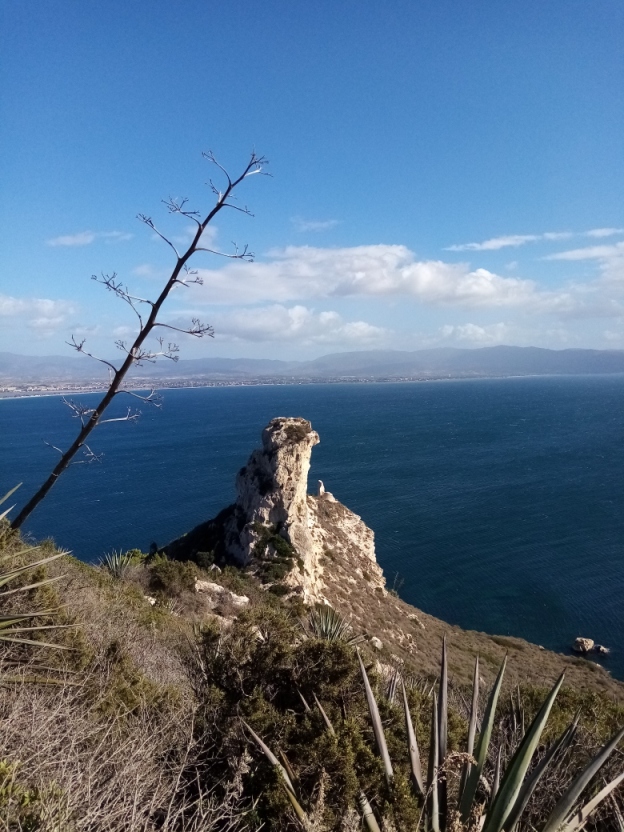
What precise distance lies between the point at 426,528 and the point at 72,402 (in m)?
46.4

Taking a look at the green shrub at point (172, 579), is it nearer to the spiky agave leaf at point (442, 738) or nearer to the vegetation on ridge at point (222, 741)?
the vegetation on ridge at point (222, 741)

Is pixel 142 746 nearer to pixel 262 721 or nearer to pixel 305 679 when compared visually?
pixel 262 721

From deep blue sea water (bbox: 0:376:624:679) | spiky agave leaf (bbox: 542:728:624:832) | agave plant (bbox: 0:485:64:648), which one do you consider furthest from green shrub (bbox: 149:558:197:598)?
deep blue sea water (bbox: 0:376:624:679)

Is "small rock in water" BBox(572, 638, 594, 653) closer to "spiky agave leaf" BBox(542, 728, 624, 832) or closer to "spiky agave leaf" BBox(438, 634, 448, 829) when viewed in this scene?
"spiky agave leaf" BBox(438, 634, 448, 829)

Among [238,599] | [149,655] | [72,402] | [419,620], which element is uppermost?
[72,402]

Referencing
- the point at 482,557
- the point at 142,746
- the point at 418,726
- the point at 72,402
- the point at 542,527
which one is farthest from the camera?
the point at 542,527

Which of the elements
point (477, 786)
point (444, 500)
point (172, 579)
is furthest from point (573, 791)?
point (444, 500)

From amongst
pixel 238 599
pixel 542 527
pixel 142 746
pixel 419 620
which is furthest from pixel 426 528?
pixel 142 746

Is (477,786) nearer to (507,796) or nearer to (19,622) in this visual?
(507,796)

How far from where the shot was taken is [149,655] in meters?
7.47

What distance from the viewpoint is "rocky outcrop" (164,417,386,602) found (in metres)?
25.7

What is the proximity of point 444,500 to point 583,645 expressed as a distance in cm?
2629

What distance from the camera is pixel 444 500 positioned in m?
55.6

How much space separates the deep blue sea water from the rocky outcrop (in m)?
11.5
